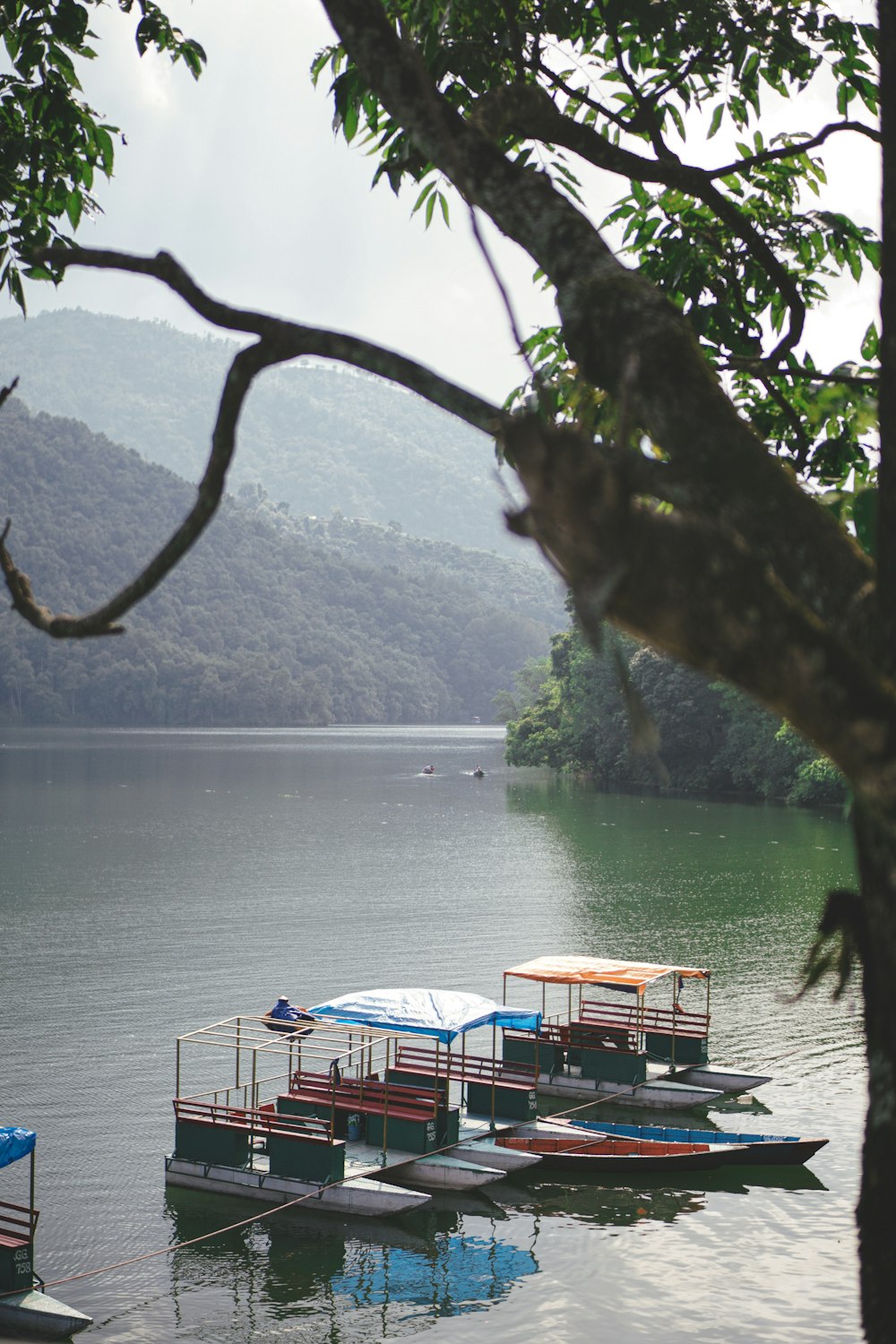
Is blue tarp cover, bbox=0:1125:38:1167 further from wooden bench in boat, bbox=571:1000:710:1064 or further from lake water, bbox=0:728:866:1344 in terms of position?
wooden bench in boat, bbox=571:1000:710:1064

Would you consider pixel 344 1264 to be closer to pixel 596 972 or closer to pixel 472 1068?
pixel 472 1068

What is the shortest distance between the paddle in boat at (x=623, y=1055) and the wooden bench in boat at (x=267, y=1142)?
493 centimetres

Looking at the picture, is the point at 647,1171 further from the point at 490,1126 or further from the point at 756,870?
the point at 756,870

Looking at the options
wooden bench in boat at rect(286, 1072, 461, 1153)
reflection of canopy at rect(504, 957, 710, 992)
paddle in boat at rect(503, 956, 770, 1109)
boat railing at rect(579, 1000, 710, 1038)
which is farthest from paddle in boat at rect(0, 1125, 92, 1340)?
boat railing at rect(579, 1000, 710, 1038)

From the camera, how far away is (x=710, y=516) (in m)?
2.75

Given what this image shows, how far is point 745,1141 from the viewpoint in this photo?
1848cm

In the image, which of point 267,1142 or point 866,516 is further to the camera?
point 267,1142

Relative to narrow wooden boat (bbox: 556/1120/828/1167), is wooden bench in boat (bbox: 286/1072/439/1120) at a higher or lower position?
higher

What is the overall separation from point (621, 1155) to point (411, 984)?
11336mm

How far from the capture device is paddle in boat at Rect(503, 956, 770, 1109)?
2134cm

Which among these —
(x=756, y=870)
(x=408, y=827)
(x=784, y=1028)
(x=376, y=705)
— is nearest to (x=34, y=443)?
(x=376, y=705)

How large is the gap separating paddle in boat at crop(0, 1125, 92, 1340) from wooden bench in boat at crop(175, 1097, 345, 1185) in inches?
132

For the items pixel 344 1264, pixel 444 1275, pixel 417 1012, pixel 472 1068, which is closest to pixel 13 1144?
pixel 344 1264

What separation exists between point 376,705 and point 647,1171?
574 feet
